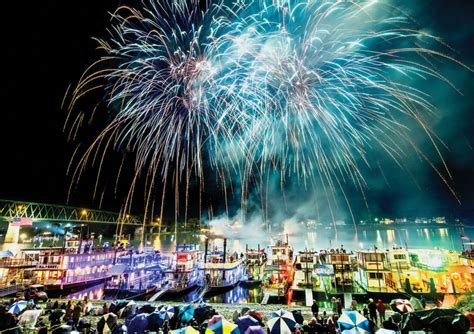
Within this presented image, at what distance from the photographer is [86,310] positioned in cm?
1586

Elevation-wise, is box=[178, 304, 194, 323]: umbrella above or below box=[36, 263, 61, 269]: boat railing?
above

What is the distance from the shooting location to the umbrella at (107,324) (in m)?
11.2

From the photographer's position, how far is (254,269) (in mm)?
51781

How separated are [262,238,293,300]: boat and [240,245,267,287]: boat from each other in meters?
2.18

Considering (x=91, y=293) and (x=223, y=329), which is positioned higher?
(x=223, y=329)

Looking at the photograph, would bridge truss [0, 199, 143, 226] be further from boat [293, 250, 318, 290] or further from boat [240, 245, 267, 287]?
boat [293, 250, 318, 290]


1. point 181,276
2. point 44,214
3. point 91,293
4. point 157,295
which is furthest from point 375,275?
point 44,214

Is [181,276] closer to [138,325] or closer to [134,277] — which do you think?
[134,277]

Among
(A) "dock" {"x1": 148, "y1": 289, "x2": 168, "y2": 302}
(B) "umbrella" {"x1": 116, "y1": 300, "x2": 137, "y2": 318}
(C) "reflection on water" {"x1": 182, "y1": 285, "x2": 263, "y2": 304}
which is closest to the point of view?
(B) "umbrella" {"x1": 116, "y1": 300, "x2": 137, "y2": 318}

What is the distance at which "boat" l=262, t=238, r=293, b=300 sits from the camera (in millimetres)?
34306

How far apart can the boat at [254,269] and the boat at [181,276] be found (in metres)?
8.47

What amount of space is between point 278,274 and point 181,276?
17.2 meters

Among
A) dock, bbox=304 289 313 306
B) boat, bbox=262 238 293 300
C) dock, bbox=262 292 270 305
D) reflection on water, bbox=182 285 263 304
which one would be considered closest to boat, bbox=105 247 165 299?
reflection on water, bbox=182 285 263 304

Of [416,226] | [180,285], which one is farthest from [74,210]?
[416,226]
